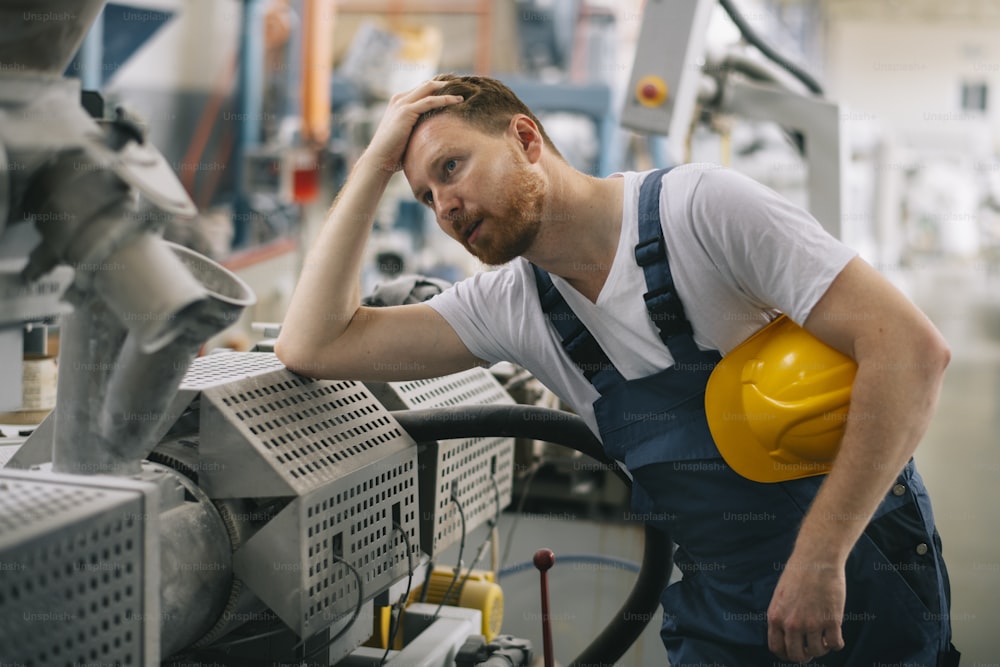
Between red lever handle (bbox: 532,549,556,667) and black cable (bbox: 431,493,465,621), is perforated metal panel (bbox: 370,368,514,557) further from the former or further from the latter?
red lever handle (bbox: 532,549,556,667)

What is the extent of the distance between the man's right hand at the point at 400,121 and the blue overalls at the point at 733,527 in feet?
1.17

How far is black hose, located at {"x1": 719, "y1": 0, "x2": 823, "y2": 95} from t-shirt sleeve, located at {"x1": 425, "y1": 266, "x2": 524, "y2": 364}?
1.47 metres

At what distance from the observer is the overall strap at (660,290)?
134 centimetres

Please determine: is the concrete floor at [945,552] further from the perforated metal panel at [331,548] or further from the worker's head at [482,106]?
the worker's head at [482,106]

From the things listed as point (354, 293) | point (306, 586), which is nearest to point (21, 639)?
point (306, 586)

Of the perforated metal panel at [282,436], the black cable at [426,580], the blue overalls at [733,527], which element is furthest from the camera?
the black cable at [426,580]

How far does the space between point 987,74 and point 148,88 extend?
13301mm

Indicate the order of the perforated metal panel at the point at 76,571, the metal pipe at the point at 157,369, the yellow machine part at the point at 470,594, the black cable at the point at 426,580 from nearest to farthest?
the perforated metal panel at the point at 76,571
the metal pipe at the point at 157,369
the black cable at the point at 426,580
the yellow machine part at the point at 470,594

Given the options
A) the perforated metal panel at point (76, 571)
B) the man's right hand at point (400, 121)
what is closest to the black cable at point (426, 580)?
the man's right hand at point (400, 121)

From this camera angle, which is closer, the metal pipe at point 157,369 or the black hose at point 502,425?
the metal pipe at point 157,369

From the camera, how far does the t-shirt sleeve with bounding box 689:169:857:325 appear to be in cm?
123

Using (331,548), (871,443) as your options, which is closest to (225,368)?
(331,548)

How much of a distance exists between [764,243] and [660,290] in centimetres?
16

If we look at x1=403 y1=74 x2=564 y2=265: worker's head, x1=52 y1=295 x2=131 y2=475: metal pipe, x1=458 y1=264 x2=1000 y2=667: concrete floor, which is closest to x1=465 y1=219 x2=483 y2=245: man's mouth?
x1=403 y1=74 x2=564 y2=265: worker's head
